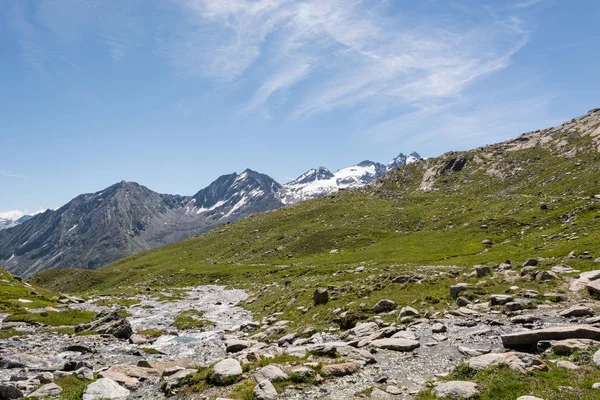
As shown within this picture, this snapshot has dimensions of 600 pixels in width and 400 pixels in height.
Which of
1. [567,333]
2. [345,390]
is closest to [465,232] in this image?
[567,333]

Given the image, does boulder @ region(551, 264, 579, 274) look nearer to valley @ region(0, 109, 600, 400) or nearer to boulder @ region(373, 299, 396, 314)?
valley @ region(0, 109, 600, 400)

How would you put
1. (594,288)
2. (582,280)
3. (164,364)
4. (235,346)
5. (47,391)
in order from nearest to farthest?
(47,391)
(164,364)
(594,288)
(235,346)
(582,280)

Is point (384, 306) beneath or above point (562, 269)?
above

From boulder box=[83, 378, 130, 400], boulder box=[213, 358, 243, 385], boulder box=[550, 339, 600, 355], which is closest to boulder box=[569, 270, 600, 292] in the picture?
boulder box=[550, 339, 600, 355]

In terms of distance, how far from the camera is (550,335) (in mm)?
17391

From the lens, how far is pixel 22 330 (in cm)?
3488

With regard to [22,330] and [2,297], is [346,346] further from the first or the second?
[2,297]

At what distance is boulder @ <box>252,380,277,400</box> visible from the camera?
1454 centimetres

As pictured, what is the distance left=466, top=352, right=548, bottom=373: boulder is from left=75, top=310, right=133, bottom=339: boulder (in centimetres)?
3175

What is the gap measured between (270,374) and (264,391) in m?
1.78

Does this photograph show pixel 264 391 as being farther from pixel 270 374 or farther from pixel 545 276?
pixel 545 276

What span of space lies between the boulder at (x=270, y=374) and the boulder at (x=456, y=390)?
6.75 meters

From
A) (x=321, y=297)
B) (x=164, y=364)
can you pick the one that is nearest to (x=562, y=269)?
(x=321, y=297)

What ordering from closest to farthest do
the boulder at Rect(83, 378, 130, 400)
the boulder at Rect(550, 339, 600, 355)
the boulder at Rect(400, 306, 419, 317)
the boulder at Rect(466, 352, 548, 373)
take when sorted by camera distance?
1. the boulder at Rect(466, 352, 548, 373)
2. the boulder at Rect(550, 339, 600, 355)
3. the boulder at Rect(83, 378, 130, 400)
4. the boulder at Rect(400, 306, 419, 317)
